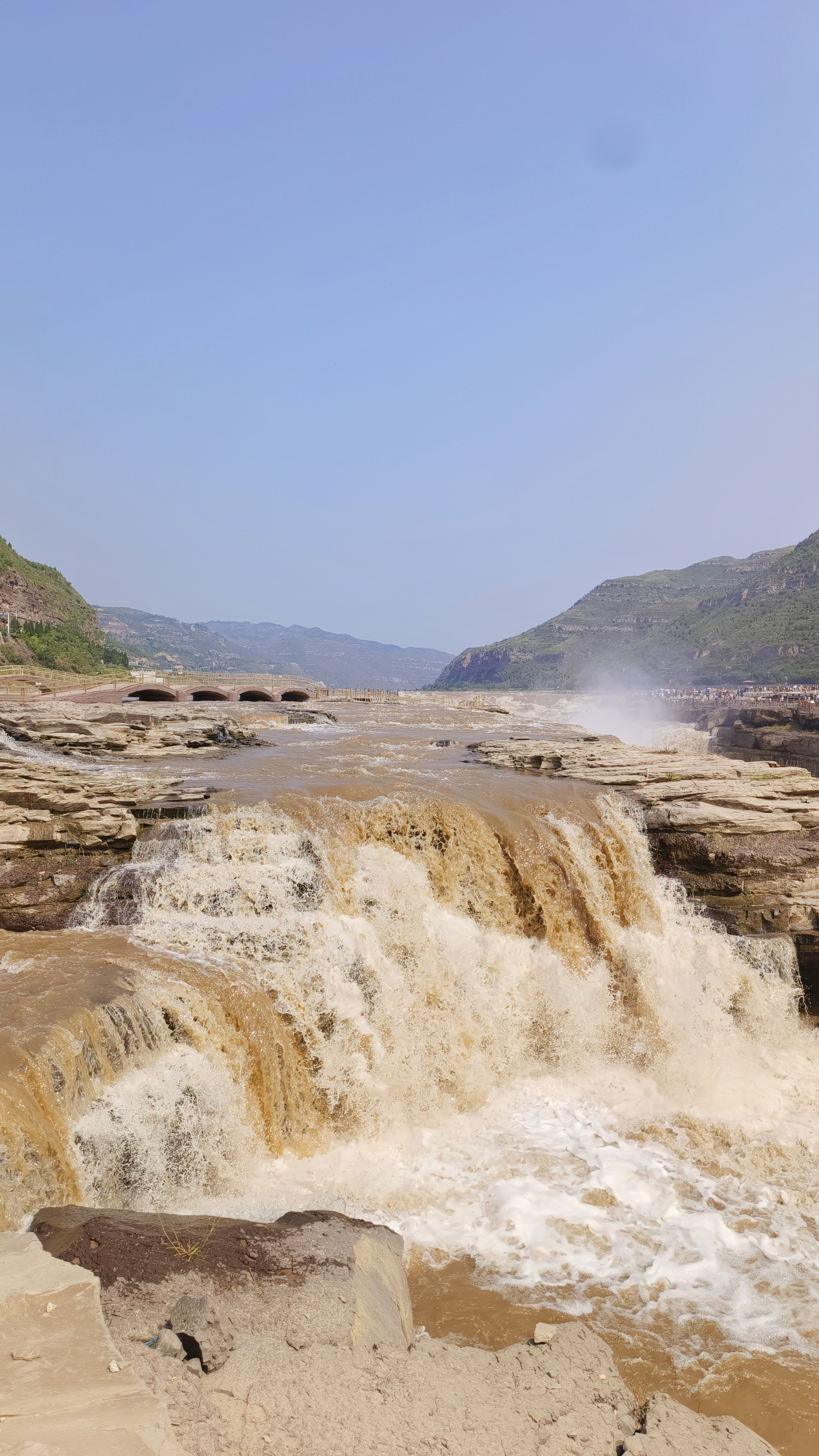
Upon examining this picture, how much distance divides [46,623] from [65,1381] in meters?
67.4

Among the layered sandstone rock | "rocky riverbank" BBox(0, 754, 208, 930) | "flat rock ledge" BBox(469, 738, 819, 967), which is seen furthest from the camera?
the layered sandstone rock

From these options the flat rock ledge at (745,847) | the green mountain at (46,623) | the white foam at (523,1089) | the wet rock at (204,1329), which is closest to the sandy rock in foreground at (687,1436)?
the white foam at (523,1089)

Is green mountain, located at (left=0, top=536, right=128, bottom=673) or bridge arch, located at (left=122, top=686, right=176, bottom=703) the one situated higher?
green mountain, located at (left=0, top=536, right=128, bottom=673)

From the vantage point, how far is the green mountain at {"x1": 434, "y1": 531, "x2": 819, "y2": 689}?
69.2 meters

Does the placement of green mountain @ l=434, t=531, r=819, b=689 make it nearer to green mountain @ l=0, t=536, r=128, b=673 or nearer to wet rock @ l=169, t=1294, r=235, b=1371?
green mountain @ l=0, t=536, r=128, b=673

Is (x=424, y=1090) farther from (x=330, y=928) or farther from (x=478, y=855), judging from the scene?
(x=478, y=855)

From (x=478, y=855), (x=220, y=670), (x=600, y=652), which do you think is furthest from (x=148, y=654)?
(x=478, y=855)

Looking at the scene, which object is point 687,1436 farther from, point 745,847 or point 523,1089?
point 745,847

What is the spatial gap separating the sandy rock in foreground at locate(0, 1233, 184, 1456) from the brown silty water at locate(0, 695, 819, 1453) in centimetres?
235

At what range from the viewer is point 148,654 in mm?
145375

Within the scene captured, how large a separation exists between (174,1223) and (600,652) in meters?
114

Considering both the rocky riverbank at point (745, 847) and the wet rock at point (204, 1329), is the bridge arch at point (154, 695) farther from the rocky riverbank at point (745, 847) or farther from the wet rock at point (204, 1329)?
the wet rock at point (204, 1329)

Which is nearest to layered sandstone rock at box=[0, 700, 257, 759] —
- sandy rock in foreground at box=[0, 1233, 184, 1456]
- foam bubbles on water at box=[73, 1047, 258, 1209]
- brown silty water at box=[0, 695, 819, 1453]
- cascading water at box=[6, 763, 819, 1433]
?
brown silty water at box=[0, 695, 819, 1453]

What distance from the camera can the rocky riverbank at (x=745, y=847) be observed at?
1272 cm
